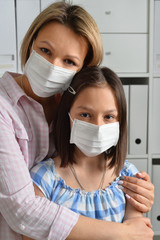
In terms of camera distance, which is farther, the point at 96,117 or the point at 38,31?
the point at 38,31

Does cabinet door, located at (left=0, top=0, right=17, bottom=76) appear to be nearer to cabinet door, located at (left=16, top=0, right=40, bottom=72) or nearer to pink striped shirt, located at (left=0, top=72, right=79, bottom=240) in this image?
cabinet door, located at (left=16, top=0, right=40, bottom=72)

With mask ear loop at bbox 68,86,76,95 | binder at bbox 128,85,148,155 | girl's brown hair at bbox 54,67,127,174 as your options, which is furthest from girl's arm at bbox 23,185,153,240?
binder at bbox 128,85,148,155

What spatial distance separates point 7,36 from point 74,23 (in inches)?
36.0

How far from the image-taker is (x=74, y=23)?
0.96 m

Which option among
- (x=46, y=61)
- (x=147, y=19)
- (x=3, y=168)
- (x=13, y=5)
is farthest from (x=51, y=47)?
(x=147, y=19)

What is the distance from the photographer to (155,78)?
192 cm

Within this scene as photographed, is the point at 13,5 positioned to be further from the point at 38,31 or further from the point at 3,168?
the point at 3,168

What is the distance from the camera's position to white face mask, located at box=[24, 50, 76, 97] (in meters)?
0.96

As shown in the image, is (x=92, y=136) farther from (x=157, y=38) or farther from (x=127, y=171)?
(x=157, y=38)

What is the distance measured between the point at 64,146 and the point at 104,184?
0.16m

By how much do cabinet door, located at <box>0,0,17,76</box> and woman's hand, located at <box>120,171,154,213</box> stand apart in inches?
42.4

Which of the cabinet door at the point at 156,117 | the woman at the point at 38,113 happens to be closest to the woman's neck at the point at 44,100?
the woman at the point at 38,113

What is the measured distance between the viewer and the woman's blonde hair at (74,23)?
0.97 m

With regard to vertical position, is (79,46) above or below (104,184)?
above
